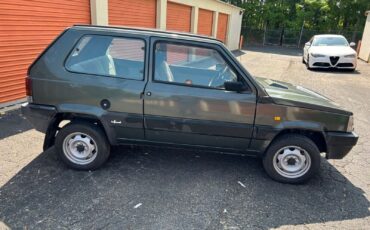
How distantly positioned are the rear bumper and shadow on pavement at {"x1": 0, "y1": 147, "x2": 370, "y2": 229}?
1.82ft

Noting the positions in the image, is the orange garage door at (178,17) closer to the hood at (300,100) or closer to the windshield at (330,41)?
the windshield at (330,41)

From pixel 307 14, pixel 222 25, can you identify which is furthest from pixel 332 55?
pixel 307 14

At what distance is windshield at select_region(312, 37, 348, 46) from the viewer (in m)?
13.5

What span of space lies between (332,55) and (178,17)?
6832 mm

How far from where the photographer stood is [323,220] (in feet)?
9.86

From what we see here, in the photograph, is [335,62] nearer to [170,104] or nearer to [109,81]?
[170,104]

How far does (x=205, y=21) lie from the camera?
17.1 meters

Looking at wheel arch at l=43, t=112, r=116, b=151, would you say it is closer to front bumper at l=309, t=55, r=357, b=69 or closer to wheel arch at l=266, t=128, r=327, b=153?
wheel arch at l=266, t=128, r=327, b=153

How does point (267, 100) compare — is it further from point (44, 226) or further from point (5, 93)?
point (5, 93)

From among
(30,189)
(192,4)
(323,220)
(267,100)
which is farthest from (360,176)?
(192,4)

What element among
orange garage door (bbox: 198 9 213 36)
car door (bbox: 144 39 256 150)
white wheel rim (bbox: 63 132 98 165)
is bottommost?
white wheel rim (bbox: 63 132 98 165)

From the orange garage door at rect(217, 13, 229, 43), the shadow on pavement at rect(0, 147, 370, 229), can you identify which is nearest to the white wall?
the orange garage door at rect(217, 13, 229, 43)

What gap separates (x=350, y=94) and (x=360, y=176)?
5.90 m

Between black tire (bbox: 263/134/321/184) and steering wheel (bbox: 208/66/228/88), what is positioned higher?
steering wheel (bbox: 208/66/228/88)
